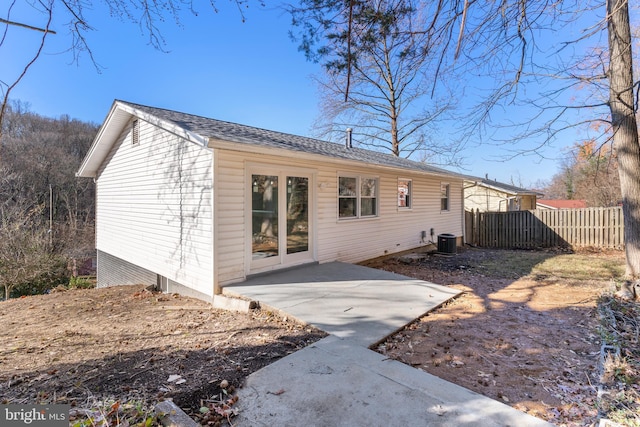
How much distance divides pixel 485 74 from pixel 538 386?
4.09 meters

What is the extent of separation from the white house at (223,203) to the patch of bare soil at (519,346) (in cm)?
317

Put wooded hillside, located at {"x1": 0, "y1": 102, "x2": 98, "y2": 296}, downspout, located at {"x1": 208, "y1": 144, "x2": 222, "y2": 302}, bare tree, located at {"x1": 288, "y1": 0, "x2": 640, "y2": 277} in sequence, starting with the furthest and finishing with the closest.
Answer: wooded hillside, located at {"x1": 0, "y1": 102, "x2": 98, "y2": 296} → downspout, located at {"x1": 208, "y1": 144, "x2": 222, "y2": 302} → bare tree, located at {"x1": 288, "y1": 0, "x2": 640, "y2": 277}

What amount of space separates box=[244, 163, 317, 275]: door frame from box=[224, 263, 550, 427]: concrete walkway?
5.03ft

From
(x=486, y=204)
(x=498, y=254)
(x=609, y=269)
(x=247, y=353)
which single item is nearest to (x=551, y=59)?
(x=247, y=353)

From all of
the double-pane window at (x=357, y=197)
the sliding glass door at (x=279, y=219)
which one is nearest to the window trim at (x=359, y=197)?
the double-pane window at (x=357, y=197)

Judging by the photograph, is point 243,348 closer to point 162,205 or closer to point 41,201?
point 162,205

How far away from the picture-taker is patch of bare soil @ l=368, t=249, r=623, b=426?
2.68 metres

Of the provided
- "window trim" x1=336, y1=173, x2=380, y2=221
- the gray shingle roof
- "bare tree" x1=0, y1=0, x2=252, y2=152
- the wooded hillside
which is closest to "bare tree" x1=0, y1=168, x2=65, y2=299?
the wooded hillside

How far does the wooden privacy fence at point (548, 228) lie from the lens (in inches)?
455

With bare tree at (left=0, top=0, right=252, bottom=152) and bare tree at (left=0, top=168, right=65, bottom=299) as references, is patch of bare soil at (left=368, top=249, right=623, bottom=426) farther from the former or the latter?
bare tree at (left=0, top=168, right=65, bottom=299)

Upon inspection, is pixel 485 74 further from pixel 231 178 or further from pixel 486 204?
pixel 486 204

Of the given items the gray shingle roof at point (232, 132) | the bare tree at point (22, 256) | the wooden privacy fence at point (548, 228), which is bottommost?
the bare tree at point (22, 256)

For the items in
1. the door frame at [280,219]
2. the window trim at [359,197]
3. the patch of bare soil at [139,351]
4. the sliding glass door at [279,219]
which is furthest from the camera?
the window trim at [359,197]

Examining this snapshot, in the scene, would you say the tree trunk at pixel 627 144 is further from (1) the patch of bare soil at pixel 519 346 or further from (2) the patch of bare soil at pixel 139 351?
(2) the patch of bare soil at pixel 139 351
